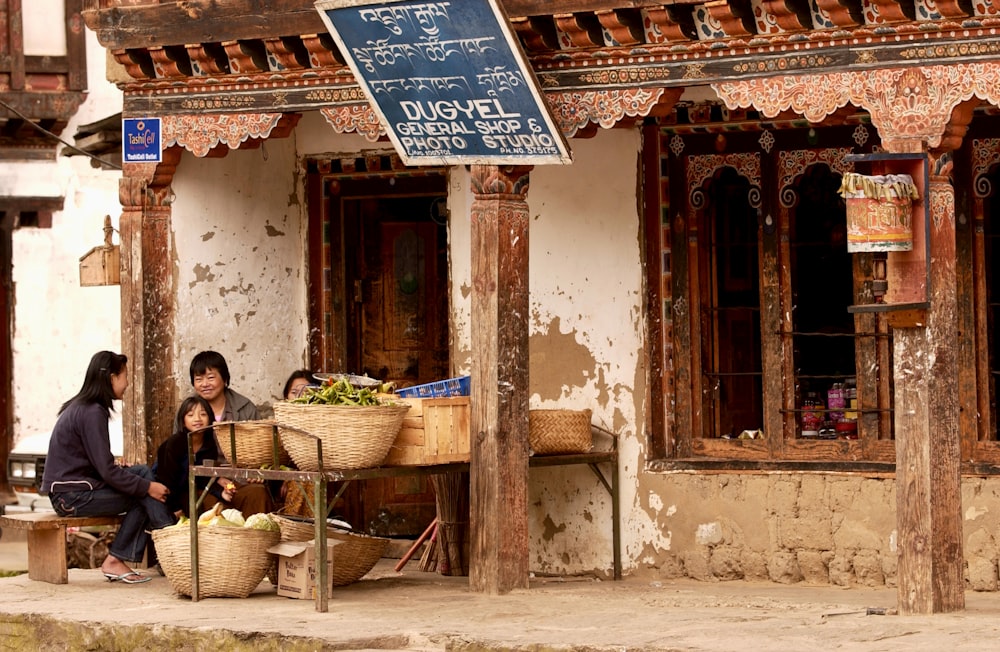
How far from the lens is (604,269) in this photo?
1242 centimetres

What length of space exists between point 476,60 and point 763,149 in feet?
7.03

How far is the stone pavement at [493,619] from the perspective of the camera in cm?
935

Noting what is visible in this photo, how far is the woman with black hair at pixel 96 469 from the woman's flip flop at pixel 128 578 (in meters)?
0.33

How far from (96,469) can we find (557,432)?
273 cm

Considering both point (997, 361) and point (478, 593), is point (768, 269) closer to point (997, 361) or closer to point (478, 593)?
point (997, 361)

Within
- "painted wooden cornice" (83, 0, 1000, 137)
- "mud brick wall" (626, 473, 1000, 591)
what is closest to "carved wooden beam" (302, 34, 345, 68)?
"painted wooden cornice" (83, 0, 1000, 137)

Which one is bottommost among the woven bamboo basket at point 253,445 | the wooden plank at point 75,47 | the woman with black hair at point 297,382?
the woven bamboo basket at point 253,445

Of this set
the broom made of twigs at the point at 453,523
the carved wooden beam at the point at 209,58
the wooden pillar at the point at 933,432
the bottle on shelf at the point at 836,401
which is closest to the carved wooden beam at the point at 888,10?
the wooden pillar at the point at 933,432

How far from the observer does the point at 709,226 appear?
40.3 feet

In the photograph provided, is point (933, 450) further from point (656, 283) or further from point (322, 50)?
point (322, 50)

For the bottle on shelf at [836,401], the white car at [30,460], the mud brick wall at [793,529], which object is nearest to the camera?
the mud brick wall at [793,529]

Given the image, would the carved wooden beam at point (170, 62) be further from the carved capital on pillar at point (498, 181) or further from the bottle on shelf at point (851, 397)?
the bottle on shelf at point (851, 397)

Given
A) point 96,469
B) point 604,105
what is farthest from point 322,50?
point 96,469

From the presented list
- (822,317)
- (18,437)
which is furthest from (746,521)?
(18,437)
